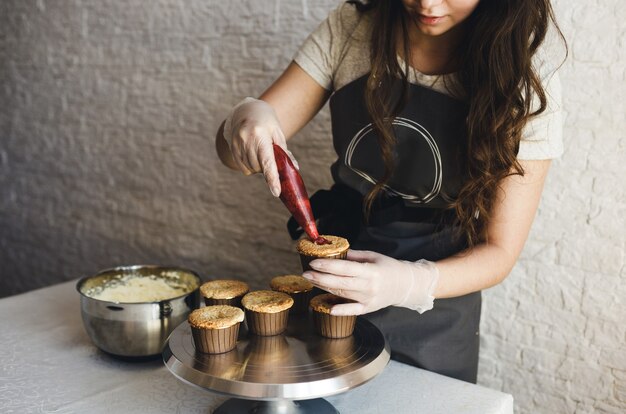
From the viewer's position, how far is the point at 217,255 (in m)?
2.52

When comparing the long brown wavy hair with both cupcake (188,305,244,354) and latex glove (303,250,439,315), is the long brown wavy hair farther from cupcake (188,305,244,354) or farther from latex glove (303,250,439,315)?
cupcake (188,305,244,354)

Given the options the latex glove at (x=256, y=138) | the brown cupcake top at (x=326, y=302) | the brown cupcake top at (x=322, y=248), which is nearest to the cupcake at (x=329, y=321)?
the brown cupcake top at (x=326, y=302)

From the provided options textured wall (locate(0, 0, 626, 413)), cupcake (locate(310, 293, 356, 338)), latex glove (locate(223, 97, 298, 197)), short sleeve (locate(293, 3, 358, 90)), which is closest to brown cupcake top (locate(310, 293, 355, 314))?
cupcake (locate(310, 293, 356, 338))

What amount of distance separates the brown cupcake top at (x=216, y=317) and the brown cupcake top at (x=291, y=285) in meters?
0.14

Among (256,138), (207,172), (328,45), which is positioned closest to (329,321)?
(256,138)

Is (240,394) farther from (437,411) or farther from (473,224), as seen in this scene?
(473,224)

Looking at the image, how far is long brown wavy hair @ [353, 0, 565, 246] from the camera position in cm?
131

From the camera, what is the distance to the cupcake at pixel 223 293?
49.1 inches

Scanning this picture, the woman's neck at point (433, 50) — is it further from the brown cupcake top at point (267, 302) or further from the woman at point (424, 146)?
the brown cupcake top at point (267, 302)

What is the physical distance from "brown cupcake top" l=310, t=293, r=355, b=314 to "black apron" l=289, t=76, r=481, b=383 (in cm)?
35

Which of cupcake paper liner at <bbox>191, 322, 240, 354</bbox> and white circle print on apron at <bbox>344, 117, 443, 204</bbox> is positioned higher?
white circle print on apron at <bbox>344, 117, 443, 204</bbox>

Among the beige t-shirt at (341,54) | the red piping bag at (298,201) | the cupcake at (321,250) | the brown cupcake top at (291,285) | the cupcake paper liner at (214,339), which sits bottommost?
the cupcake paper liner at (214,339)

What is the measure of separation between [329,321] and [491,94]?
619 millimetres

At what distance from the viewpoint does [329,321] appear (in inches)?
45.0
